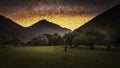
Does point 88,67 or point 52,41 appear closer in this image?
point 88,67

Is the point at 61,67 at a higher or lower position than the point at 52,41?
lower

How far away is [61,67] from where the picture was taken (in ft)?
106

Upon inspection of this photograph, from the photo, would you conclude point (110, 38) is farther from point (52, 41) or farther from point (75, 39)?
point (52, 41)

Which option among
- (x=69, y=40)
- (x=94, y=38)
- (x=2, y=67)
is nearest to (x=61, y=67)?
(x=2, y=67)

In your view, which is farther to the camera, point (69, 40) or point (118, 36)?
point (69, 40)

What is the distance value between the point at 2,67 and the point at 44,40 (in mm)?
111676

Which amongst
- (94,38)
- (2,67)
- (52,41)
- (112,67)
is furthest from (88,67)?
(52,41)

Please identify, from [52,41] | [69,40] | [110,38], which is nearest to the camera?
[110,38]

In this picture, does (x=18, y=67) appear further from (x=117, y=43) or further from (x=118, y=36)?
(x=117, y=43)

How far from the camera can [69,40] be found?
4058 inches

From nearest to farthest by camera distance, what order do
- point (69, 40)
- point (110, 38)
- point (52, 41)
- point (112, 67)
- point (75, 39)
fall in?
point (112, 67)
point (110, 38)
point (75, 39)
point (69, 40)
point (52, 41)

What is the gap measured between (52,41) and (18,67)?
103921 mm

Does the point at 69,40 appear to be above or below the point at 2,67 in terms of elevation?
above

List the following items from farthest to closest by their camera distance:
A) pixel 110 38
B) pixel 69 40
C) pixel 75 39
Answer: pixel 69 40 → pixel 75 39 → pixel 110 38
